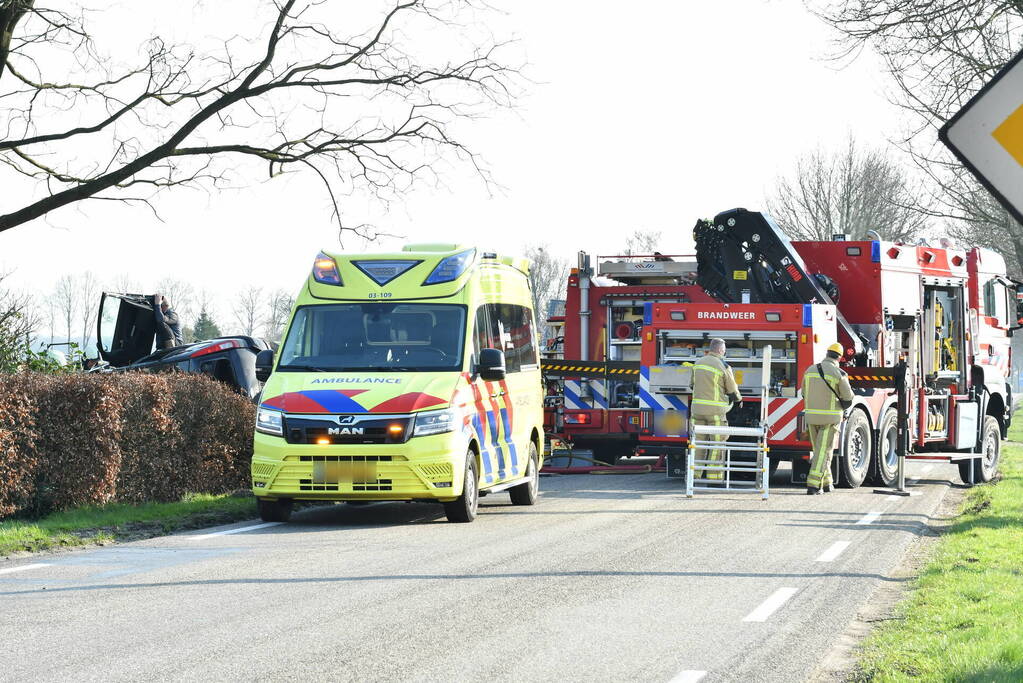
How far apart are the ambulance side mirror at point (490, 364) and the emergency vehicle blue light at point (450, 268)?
885 millimetres

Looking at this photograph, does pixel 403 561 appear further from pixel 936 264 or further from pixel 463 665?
pixel 936 264

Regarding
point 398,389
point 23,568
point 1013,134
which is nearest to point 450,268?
point 398,389

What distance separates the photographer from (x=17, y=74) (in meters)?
20.3

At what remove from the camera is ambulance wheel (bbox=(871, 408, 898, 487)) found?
18812 millimetres

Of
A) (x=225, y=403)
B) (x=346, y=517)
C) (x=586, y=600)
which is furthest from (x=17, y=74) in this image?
(x=586, y=600)

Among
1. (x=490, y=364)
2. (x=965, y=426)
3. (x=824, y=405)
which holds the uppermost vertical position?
(x=490, y=364)

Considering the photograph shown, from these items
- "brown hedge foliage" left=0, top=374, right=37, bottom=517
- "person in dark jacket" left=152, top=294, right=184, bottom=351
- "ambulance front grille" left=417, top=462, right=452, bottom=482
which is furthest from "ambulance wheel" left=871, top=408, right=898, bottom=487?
"brown hedge foliage" left=0, top=374, right=37, bottom=517

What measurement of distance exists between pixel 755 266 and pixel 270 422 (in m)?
8.89

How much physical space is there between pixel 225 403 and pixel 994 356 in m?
13.1

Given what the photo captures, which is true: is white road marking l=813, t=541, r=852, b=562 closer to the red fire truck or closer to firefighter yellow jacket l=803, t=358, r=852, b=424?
firefighter yellow jacket l=803, t=358, r=852, b=424

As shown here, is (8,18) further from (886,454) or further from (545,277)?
(545,277)

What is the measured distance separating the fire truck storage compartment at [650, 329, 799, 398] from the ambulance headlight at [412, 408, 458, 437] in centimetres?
603

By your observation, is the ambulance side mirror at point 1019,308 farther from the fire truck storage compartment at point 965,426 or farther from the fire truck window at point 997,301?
the fire truck storage compartment at point 965,426

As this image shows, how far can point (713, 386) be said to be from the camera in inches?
685
